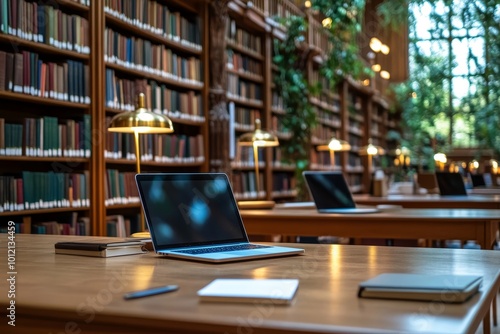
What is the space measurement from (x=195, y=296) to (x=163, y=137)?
508cm

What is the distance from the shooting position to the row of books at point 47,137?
449 cm

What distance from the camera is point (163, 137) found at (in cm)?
629

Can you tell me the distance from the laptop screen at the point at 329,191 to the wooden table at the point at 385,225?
20cm

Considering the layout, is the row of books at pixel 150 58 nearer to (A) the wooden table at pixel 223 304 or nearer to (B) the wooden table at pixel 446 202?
(B) the wooden table at pixel 446 202

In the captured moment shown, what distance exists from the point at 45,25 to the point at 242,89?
3494 millimetres

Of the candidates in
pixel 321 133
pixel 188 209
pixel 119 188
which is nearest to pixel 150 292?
pixel 188 209

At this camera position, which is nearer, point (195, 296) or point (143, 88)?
point (195, 296)

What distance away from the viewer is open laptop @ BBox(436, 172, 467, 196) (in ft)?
20.9

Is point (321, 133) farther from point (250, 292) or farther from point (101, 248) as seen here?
point (250, 292)

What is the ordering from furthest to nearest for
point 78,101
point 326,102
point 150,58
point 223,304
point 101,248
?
point 326,102
point 150,58
point 78,101
point 101,248
point 223,304

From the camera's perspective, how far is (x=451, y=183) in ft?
21.0

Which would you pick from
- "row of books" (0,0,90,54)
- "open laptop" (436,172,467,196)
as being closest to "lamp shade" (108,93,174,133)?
"row of books" (0,0,90,54)

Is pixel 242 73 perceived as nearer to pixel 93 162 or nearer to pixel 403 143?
pixel 93 162

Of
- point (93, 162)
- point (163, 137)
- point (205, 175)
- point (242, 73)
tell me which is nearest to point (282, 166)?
point (242, 73)
